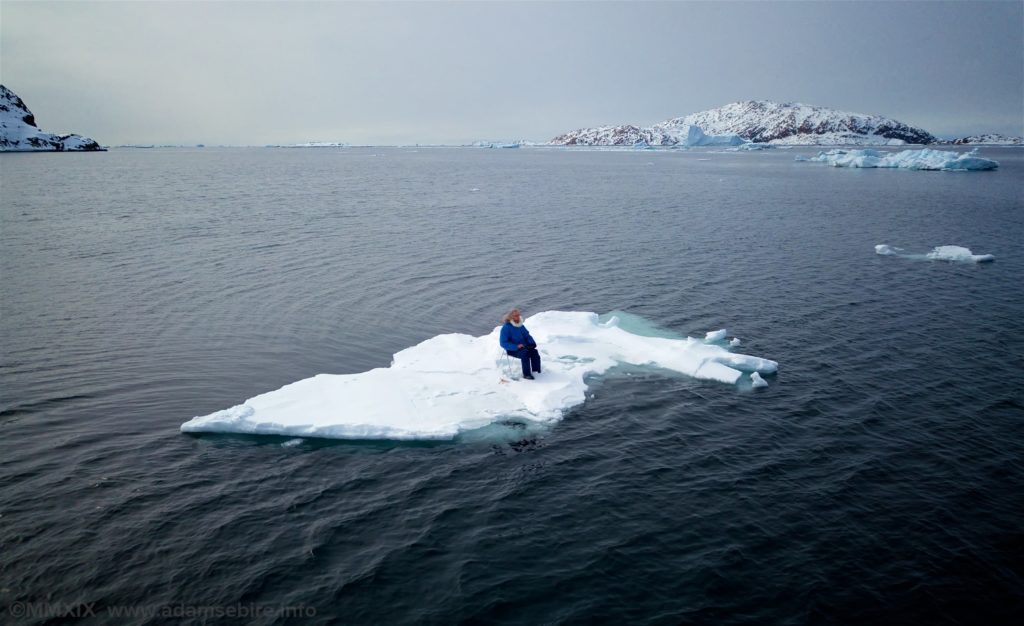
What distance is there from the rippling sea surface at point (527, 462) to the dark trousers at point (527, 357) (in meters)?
2.23

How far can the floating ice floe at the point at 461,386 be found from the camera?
1523 centimetres

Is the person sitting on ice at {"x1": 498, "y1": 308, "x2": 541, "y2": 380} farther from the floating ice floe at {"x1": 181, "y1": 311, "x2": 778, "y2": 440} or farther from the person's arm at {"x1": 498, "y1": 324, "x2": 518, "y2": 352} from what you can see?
the floating ice floe at {"x1": 181, "y1": 311, "x2": 778, "y2": 440}

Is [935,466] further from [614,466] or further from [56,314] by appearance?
[56,314]

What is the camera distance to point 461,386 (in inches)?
694

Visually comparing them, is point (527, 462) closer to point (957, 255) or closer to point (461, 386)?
point (461, 386)

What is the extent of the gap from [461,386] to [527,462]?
404cm

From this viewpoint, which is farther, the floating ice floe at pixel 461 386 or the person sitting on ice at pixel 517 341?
the person sitting on ice at pixel 517 341

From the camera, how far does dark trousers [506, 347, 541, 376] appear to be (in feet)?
60.2

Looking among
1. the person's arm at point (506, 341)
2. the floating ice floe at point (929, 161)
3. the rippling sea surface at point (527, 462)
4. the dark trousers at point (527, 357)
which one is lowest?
the rippling sea surface at point (527, 462)

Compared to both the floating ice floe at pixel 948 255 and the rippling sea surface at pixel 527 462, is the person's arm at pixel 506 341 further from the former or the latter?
the floating ice floe at pixel 948 255

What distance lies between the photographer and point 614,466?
46.4 feet

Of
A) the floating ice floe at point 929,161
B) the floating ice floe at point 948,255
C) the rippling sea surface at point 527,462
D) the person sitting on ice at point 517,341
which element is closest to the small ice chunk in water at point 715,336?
the rippling sea surface at point 527,462

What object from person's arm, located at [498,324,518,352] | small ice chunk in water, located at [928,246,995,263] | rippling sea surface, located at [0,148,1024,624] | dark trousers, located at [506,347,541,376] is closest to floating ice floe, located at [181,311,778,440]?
dark trousers, located at [506,347,541,376]

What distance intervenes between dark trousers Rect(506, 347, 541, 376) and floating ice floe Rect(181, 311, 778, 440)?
1.39ft
